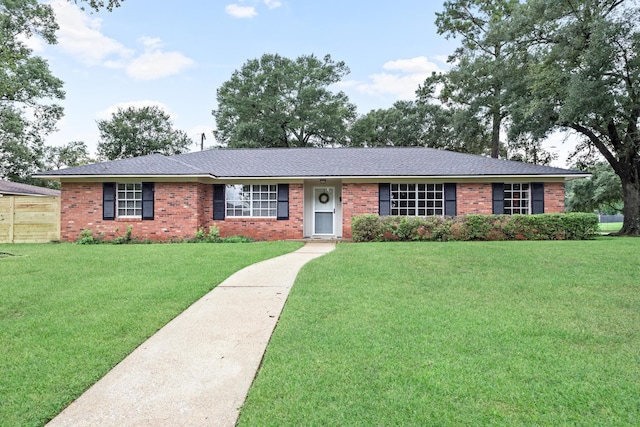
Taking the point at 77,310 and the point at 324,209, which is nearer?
the point at 77,310

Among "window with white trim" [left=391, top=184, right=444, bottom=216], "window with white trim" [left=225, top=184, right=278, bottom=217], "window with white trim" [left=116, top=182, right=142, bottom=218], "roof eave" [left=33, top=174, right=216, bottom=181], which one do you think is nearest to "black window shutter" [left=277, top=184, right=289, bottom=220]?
"window with white trim" [left=225, top=184, right=278, bottom=217]

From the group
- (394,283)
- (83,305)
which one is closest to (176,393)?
(83,305)

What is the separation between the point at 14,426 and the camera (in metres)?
2.31

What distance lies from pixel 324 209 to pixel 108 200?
27.4ft

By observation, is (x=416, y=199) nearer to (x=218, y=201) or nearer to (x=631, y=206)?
(x=218, y=201)

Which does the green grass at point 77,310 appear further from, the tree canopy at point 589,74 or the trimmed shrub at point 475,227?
the tree canopy at point 589,74

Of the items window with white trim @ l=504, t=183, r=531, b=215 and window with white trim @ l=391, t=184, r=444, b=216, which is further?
window with white trim @ l=391, t=184, r=444, b=216

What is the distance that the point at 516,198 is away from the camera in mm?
14273

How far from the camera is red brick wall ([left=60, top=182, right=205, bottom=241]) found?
45.1ft

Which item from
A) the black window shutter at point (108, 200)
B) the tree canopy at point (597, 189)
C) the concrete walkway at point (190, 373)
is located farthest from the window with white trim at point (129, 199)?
the tree canopy at point (597, 189)

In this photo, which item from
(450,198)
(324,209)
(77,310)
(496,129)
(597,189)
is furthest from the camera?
(597,189)

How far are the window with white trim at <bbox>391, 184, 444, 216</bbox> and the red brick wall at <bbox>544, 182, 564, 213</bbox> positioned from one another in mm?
3951

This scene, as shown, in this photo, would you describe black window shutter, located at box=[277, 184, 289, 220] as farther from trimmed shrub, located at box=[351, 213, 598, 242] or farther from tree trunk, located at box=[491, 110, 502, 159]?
tree trunk, located at box=[491, 110, 502, 159]

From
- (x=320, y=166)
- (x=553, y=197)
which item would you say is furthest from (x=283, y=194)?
(x=553, y=197)
